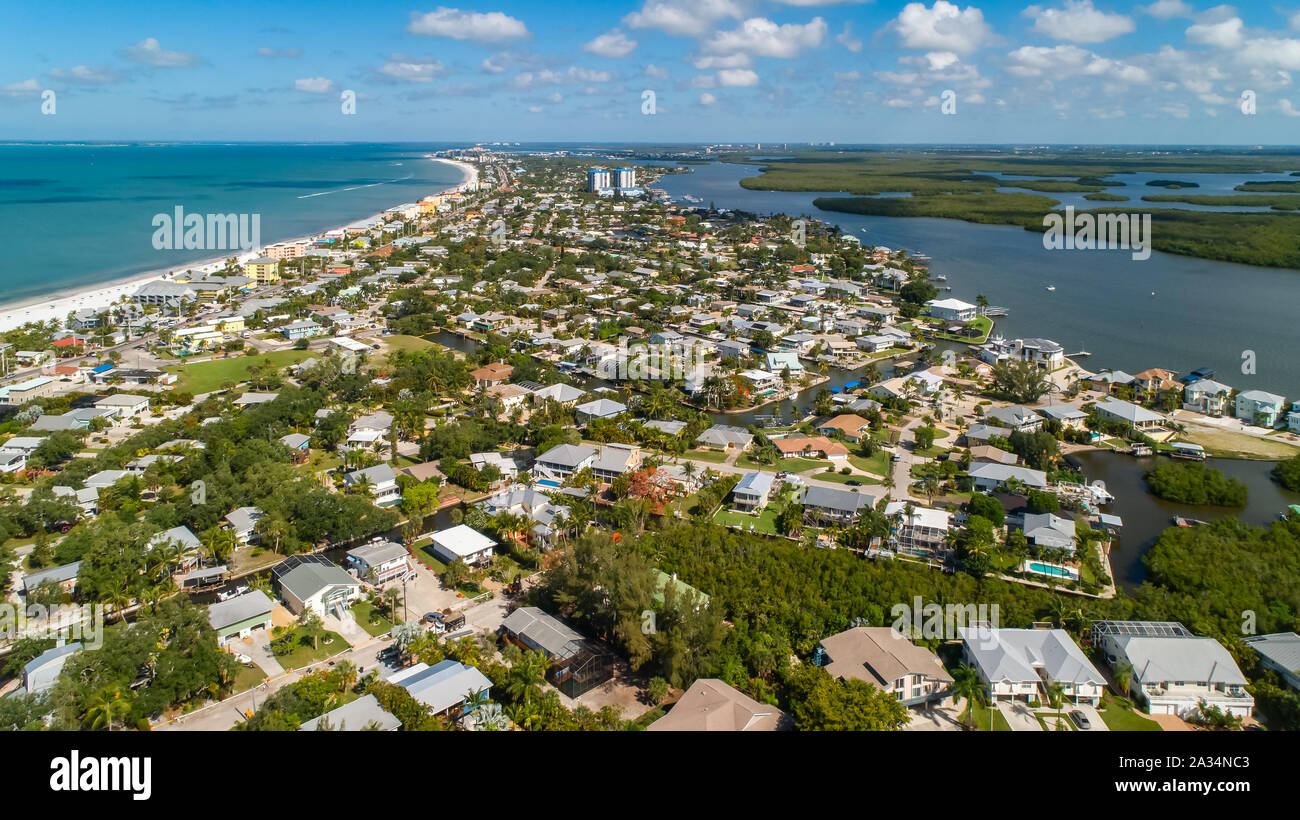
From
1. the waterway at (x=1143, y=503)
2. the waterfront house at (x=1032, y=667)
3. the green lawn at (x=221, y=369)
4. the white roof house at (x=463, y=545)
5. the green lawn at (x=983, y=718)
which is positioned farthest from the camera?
the green lawn at (x=221, y=369)

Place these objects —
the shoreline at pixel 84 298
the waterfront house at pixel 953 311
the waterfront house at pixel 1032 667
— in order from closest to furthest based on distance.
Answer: the waterfront house at pixel 1032 667, the shoreline at pixel 84 298, the waterfront house at pixel 953 311

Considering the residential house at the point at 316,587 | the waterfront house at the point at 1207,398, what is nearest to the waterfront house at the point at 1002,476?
the waterfront house at the point at 1207,398

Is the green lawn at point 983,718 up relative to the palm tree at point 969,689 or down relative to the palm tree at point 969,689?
down

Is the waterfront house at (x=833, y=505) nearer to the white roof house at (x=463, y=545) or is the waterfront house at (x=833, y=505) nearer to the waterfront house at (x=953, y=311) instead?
the white roof house at (x=463, y=545)

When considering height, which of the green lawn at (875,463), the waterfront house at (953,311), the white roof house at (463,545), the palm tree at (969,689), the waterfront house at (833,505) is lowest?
the palm tree at (969,689)

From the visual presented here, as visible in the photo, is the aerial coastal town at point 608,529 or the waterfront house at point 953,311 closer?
the aerial coastal town at point 608,529

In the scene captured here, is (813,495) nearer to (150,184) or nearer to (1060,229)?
(1060,229)

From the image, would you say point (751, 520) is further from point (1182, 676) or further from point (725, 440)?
point (1182, 676)
